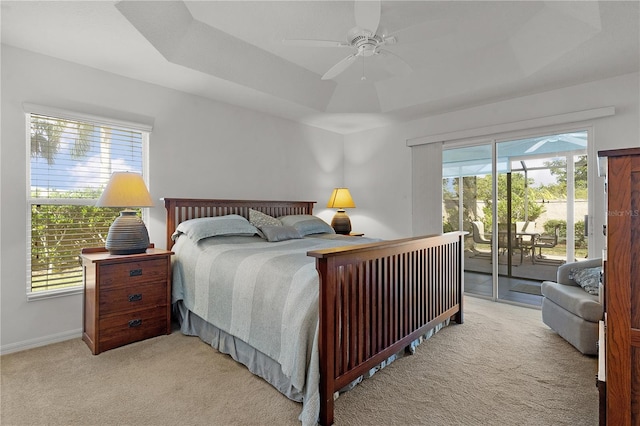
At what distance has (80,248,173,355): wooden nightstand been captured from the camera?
2.51 meters

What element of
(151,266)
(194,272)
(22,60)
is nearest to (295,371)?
(194,272)

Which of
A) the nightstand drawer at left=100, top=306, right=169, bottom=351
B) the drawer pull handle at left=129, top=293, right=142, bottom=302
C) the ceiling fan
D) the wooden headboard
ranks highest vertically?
the ceiling fan

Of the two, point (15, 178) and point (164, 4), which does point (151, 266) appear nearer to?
point (15, 178)

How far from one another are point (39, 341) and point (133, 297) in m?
0.86

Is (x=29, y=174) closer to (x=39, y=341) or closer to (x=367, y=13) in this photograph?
(x=39, y=341)

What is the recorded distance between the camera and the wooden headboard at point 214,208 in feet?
11.1

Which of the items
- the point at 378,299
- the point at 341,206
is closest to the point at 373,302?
the point at 378,299

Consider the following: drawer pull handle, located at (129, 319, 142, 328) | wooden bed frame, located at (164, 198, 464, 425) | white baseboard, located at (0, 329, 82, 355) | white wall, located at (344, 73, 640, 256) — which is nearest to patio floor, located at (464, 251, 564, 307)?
white wall, located at (344, 73, 640, 256)

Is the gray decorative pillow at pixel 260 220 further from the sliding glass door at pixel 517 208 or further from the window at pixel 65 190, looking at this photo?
the sliding glass door at pixel 517 208

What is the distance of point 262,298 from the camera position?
6.75 ft

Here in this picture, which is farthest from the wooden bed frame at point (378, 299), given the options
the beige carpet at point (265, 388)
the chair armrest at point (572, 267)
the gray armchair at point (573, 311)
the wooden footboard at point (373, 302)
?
the chair armrest at point (572, 267)

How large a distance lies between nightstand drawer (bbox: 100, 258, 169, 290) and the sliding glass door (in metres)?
3.55

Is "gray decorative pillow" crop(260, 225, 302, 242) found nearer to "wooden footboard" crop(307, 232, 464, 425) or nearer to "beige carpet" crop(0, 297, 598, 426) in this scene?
"beige carpet" crop(0, 297, 598, 426)

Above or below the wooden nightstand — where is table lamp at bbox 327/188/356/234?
above
